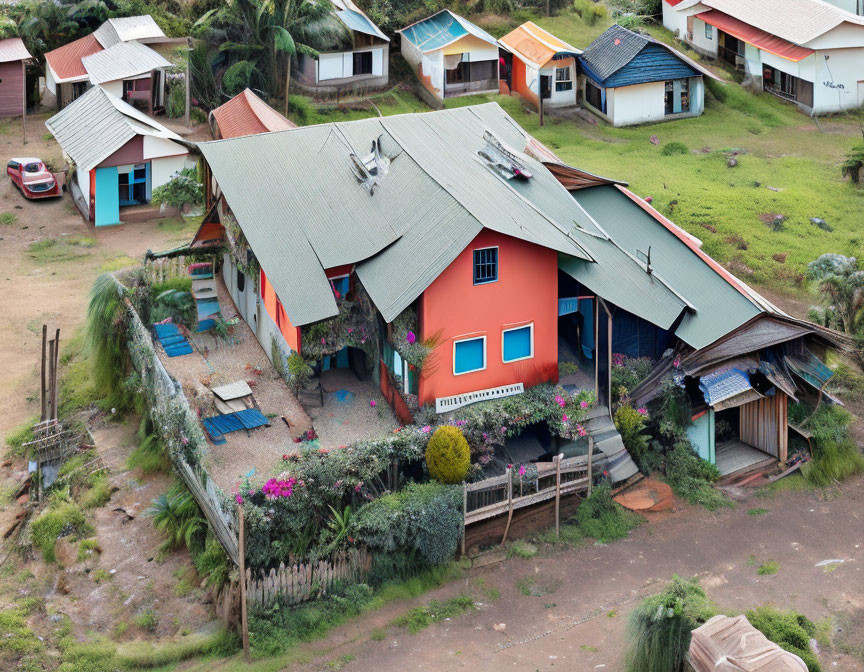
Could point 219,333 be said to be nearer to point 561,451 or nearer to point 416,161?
point 416,161

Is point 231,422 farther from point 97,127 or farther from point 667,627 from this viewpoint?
point 97,127

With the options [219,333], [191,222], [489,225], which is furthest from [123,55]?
[489,225]

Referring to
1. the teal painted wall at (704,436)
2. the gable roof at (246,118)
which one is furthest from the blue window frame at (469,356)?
the gable roof at (246,118)

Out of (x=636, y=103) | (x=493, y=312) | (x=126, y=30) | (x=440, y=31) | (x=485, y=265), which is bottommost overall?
(x=493, y=312)

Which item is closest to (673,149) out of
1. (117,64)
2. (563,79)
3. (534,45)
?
(563,79)

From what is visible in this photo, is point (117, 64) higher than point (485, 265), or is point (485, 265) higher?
point (117, 64)

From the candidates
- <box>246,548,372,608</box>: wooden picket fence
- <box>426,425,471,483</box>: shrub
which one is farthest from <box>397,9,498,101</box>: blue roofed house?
<box>246,548,372,608</box>: wooden picket fence

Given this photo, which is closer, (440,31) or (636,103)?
(636,103)
